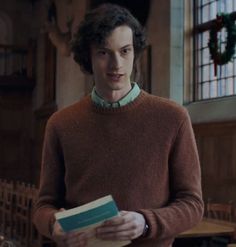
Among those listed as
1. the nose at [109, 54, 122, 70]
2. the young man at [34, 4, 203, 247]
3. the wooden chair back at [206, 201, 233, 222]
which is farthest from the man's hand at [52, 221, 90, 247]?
the wooden chair back at [206, 201, 233, 222]

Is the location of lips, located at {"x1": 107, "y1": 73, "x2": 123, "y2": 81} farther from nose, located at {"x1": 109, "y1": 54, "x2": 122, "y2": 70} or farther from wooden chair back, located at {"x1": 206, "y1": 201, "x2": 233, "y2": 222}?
wooden chair back, located at {"x1": 206, "y1": 201, "x2": 233, "y2": 222}

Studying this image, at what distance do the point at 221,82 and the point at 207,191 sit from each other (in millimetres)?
1574

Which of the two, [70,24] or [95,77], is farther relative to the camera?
[70,24]

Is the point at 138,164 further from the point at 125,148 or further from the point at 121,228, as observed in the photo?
the point at 121,228

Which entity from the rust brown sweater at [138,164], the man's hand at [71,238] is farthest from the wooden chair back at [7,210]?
the man's hand at [71,238]

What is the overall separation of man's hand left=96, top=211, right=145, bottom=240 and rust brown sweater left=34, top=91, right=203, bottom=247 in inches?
2.6

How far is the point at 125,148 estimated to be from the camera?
1.83 meters

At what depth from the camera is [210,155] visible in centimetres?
839

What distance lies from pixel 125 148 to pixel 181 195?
0.22m

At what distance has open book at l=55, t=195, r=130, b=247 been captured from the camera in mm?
1613

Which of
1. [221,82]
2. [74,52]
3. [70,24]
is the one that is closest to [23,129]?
[70,24]

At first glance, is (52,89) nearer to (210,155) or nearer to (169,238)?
(210,155)

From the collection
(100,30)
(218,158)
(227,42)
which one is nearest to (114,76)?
(100,30)

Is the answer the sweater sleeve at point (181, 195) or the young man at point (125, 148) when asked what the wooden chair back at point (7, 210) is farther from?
the sweater sleeve at point (181, 195)
